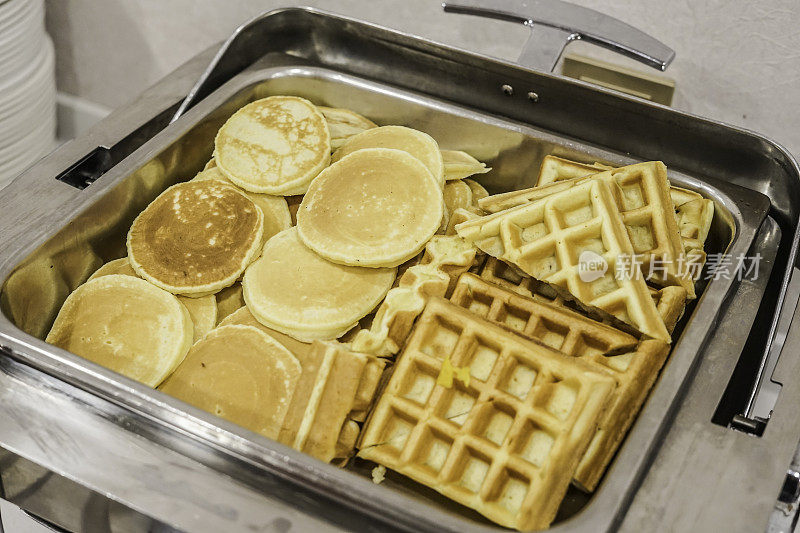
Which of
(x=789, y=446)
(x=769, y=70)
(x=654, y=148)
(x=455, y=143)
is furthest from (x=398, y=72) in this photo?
(x=789, y=446)

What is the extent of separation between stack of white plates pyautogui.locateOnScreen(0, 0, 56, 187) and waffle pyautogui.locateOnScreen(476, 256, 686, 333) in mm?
1885

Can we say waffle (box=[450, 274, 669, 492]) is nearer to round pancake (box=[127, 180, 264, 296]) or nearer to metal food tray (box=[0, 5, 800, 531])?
metal food tray (box=[0, 5, 800, 531])

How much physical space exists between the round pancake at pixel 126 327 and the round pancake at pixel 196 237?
1.9 inches

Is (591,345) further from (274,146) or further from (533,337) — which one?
(274,146)

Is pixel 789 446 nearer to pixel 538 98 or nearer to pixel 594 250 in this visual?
pixel 594 250

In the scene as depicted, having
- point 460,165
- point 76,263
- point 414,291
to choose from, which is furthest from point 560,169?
point 76,263

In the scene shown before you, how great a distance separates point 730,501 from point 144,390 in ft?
2.85

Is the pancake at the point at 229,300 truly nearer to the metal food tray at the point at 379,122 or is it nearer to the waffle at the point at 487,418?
the metal food tray at the point at 379,122

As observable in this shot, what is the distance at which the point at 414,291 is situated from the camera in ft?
4.35

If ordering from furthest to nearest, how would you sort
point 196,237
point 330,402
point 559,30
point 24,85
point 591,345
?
point 24,85 → point 559,30 → point 196,237 → point 591,345 → point 330,402

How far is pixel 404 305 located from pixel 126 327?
51cm

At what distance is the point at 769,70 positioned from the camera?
1.92 meters

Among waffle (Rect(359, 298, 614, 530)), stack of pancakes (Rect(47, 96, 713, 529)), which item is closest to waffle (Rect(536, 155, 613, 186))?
stack of pancakes (Rect(47, 96, 713, 529))

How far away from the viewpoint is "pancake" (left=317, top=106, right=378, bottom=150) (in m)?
1.76
